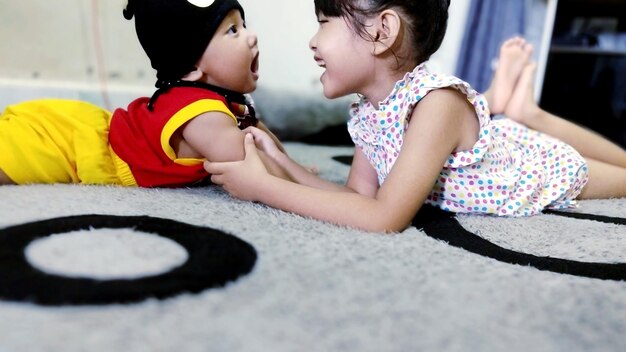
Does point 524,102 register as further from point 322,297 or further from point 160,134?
point 322,297

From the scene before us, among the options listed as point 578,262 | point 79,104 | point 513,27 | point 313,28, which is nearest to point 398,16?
point 578,262

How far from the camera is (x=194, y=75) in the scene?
0.84 m

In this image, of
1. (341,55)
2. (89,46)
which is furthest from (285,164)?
(89,46)

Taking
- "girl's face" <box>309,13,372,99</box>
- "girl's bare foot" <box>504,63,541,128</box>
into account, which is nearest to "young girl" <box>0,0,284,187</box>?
"girl's face" <box>309,13,372,99</box>

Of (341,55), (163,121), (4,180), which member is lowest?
(4,180)

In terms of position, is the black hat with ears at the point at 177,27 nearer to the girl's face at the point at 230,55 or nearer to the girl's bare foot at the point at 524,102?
the girl's face at the point at 230,55

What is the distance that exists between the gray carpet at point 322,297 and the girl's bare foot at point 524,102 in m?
0.50

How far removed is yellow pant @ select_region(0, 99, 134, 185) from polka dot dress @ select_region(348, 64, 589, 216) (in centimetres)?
40

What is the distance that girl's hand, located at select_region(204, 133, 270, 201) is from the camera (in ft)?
2.36

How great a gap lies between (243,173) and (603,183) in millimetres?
700

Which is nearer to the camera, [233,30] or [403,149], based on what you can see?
[403,149]

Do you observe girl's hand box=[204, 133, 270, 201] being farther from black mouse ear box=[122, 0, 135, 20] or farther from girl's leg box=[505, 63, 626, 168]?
girl's leg box=[505, 63, 626, 168]

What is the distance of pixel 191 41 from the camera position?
81 cm

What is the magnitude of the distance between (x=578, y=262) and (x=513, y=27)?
1.60 meters
